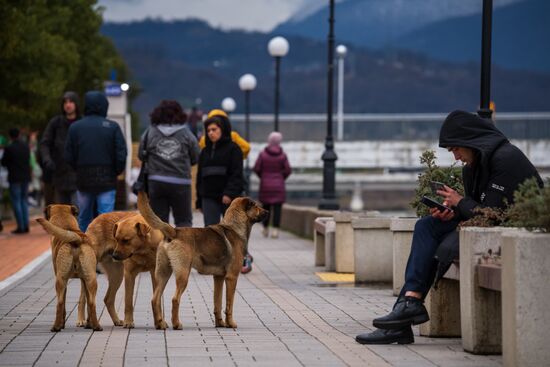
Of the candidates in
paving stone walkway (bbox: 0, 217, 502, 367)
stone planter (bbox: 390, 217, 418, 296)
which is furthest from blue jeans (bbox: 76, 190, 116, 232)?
stone planter (bbox: 390, 217, 418, 296)

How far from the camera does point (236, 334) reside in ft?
35.1

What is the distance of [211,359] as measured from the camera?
912cm

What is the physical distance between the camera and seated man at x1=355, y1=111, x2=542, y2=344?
9.80 metres

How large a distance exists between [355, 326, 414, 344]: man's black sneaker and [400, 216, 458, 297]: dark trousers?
252mm

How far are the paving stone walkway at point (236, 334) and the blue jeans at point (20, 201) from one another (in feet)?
39.1

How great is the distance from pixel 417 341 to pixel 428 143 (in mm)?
81163

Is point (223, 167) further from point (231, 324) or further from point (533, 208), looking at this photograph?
point (533, 208)

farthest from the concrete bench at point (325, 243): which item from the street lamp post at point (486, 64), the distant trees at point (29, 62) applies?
the distant trees at point (29, 62)

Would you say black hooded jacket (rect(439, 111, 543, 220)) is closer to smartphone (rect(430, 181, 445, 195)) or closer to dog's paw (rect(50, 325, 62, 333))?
smartphone (rect(430, 181, 445, 195))

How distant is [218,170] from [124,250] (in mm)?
5631

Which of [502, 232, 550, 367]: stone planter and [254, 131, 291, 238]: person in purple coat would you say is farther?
[254, 131, 291, 238]: person in purple coat

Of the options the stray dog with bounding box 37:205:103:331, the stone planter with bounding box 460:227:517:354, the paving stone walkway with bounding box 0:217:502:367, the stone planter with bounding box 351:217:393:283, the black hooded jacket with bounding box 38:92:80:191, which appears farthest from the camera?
the black hooded jacket with bounding box 38:92:80:191

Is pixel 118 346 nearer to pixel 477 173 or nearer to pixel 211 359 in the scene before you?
pixel 211 359

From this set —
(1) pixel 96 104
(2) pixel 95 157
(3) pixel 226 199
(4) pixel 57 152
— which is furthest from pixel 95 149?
(4) pixel 57 152
